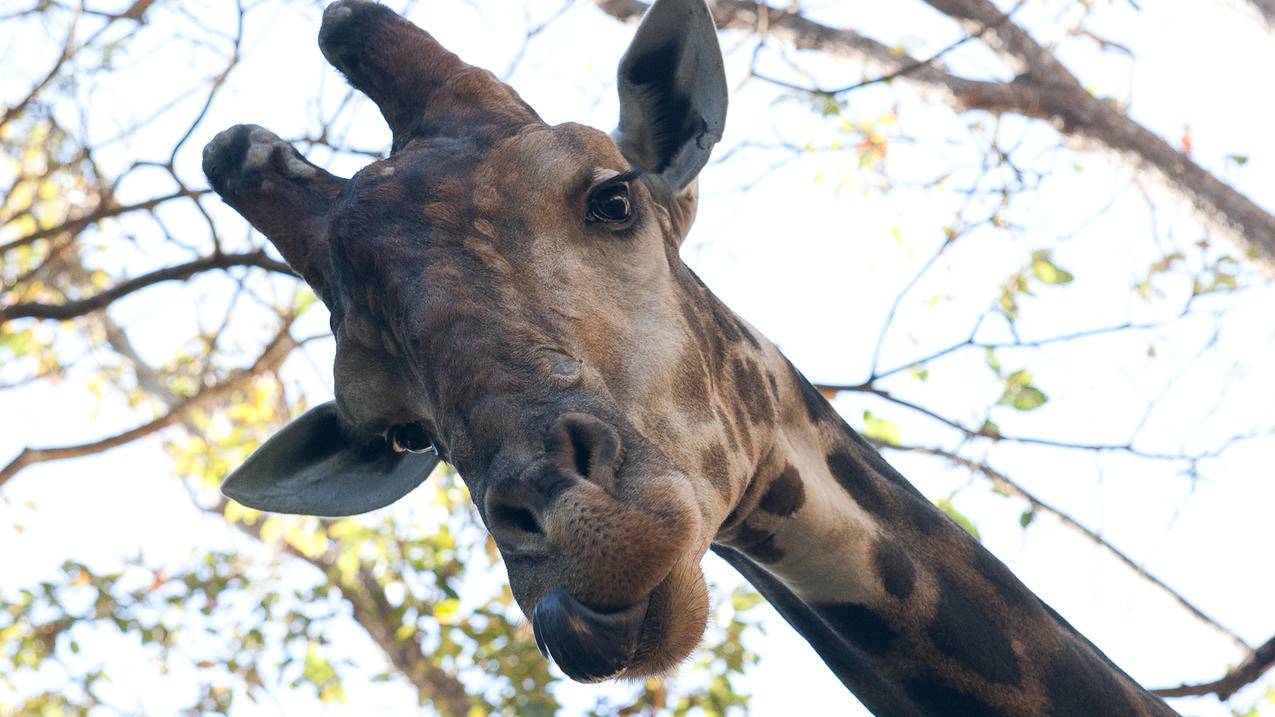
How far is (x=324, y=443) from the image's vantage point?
3.89 metres

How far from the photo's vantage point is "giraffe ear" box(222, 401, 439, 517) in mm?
3814

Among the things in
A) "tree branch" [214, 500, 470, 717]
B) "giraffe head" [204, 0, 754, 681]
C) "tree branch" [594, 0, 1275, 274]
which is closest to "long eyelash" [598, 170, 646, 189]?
"giraffe head" [204, 0, 754, 681]

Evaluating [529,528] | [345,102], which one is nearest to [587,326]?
[529,528]

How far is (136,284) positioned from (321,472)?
3.72 metres

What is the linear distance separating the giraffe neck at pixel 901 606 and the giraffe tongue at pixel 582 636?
0.98m

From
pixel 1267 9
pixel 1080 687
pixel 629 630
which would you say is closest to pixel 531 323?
pixel 629 630

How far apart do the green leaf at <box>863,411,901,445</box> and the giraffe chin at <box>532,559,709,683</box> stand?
13.2 feet

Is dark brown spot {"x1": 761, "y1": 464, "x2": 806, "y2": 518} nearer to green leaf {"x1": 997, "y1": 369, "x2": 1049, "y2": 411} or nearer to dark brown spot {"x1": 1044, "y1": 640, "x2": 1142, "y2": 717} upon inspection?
dark brown spot {"x1": 1044, "y1": 640, "x2": 1142, "y2": 717}

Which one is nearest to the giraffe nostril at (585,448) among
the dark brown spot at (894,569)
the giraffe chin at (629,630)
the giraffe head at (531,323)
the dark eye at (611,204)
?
the giraffe head at (531,323)

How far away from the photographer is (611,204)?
10.5ft

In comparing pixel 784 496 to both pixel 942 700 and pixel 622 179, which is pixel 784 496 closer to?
pixel 942 700

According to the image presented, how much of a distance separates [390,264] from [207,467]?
7.26 meters

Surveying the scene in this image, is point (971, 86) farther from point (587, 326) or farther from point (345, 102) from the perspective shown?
point (587, 326)

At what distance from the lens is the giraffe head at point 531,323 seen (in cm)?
236
